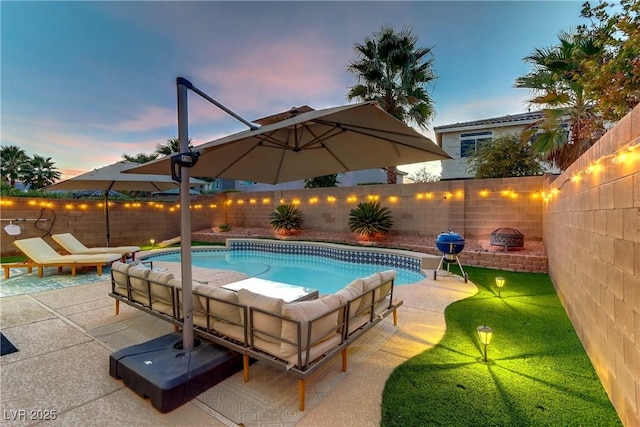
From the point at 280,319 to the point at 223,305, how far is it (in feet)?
2.60

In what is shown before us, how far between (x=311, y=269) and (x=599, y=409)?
8.11 metres

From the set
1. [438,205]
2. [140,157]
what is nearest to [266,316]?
[438,205]

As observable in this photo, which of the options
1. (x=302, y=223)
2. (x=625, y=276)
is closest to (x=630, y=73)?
(x=625, y=276)

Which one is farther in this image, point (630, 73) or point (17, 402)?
point (630, 73)

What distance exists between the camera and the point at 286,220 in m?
14.2

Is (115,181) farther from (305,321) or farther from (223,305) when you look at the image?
(305,321)

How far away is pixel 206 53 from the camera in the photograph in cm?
899

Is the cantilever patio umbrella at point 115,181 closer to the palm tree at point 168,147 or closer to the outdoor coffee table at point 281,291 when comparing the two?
the outdoor coffee table at point 281,291

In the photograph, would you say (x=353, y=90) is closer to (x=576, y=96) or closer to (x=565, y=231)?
(x=576, y=96)

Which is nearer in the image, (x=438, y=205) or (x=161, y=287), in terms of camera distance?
(x=161, y=287)

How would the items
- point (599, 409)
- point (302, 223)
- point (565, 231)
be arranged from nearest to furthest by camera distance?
1. point (599, 409)
2. point (565, 231)
3. point (302, 223)

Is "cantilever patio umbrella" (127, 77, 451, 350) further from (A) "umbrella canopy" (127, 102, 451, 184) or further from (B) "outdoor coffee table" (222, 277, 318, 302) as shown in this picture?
(B) "outdoor coffee table" (222, 277, 318, 302)

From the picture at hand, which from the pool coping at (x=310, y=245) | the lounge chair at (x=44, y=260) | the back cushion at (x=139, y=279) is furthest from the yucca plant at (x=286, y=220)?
the back cushion at (x=139, y=279)

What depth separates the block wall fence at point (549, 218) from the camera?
215 cm
